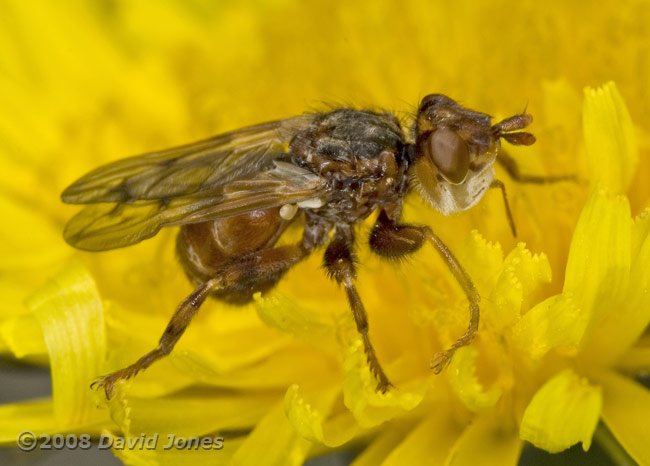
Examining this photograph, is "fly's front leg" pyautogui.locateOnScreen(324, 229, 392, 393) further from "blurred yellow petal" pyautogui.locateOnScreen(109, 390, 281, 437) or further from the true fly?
"blurred yellow petal" pyautogui.locateOnScreen(109, 390, 281, 437)

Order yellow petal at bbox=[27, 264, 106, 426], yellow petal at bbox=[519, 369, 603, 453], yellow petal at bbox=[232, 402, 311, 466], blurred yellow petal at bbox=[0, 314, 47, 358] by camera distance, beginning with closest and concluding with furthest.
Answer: yellow petal at bbox=[519, 369, 603, 453] → yellow petal at bbox=[232, 402, 311, 466] → yellow petal at bbox=[27, 264, 106, 426] → blurred yellow petal at bbox=[0, 314, 47, 358]

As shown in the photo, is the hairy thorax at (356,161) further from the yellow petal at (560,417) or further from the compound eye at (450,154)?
the yellow petal at (560,417)

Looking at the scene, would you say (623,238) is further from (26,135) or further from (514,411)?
(26,135)

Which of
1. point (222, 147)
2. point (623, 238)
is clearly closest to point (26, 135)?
point (222, 147)

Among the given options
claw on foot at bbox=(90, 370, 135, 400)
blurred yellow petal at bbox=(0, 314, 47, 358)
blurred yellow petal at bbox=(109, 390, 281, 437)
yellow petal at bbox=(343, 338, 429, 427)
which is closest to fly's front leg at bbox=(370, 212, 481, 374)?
yellow petal at bbox=(343, 338, 429, 427)

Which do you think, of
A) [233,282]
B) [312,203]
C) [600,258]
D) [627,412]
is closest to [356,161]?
[312,203]

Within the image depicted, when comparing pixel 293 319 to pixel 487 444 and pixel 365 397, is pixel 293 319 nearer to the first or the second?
pixel 365 397

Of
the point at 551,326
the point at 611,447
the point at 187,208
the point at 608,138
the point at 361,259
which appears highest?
the point at 187,208
